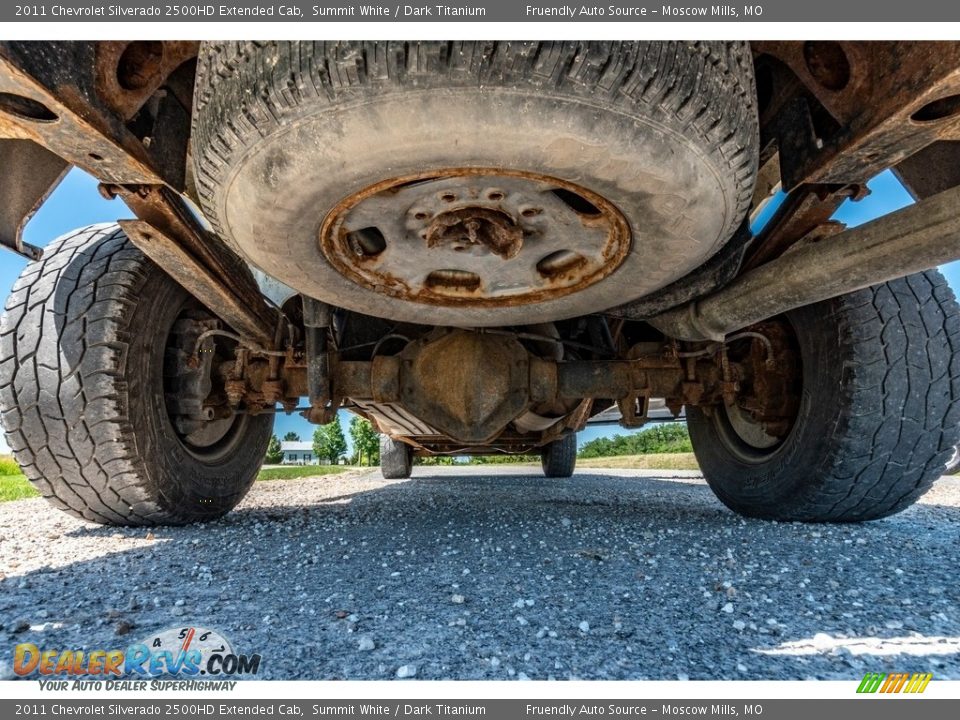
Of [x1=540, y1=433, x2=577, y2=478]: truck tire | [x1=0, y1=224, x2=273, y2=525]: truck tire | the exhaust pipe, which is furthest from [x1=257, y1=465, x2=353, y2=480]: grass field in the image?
the exhaust pipe

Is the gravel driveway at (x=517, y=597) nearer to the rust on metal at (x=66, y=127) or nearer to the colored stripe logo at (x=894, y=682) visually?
the colored stripe logo at (x=894, y=682)

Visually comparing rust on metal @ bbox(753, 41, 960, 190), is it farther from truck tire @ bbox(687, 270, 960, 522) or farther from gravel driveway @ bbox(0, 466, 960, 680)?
gravel driveway @ bbox(0, 466, 960, 680)

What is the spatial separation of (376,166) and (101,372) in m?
1.53

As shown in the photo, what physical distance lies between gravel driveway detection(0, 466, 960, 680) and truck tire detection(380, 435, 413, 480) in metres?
5.11

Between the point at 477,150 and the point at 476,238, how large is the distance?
36 centimetres

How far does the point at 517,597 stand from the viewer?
4.16 feet

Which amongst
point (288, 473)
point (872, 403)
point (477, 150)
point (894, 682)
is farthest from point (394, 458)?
point (894, 682)

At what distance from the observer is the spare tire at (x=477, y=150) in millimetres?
914

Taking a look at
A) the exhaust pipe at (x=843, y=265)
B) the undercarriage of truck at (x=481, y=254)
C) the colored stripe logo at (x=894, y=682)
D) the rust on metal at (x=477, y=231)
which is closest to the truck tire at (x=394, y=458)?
A: the undercarriage of truck at (x=481, y=254)

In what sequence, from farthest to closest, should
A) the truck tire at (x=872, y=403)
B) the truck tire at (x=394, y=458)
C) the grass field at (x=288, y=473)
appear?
1. the grass field at (x=288, y=473)
2. the truck tire at (x=394, y=458)
3. the truck tire at (x=872, y=403)

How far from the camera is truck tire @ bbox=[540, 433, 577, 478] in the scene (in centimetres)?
761

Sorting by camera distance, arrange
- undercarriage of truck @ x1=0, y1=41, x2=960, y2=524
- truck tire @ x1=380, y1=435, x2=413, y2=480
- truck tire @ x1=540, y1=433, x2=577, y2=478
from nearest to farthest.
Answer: undercarriage of truck @ x1=0, y1=41, x2=960, y2=524, truck tire @ x1=380, y1=435, x2=413, y2=480, truck tire @ x1=540, y1=433, x2=577, y2=478

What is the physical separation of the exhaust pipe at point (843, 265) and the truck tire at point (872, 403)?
1.70ft

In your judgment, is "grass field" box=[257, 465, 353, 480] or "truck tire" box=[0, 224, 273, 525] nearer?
"truck tire" box=[0, 224, 273, 525]
